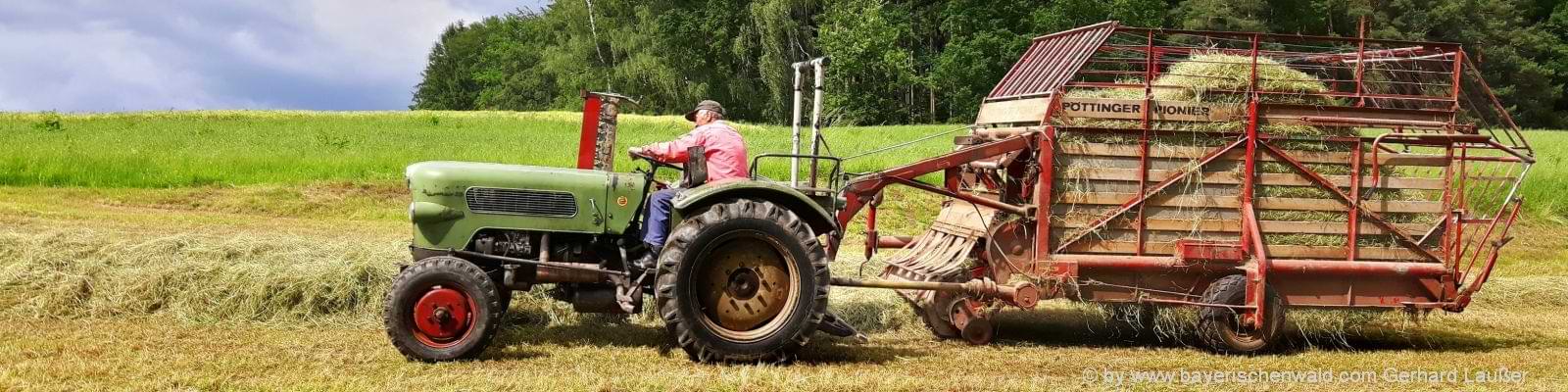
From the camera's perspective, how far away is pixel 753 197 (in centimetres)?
718

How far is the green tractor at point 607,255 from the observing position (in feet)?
22.5

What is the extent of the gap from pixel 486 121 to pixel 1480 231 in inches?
923

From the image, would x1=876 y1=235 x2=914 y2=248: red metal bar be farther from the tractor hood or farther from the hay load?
the tractor hood

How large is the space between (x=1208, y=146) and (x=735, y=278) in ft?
11.1

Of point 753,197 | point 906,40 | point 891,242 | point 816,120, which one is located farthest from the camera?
point 906,40

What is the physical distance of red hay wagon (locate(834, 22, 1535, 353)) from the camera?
828 cm

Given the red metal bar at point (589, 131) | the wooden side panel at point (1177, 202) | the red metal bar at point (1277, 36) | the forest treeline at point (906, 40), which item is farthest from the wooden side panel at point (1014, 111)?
the forest treeline at point (906, 40)

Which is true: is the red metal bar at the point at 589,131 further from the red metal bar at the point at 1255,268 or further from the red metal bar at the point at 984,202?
the red metal bar at the point at 1255,268

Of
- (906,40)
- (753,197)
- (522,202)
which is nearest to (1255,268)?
(753,197)

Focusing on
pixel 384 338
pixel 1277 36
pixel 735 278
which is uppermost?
pixel 1277 36

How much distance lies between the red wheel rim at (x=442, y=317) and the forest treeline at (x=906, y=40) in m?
36.2

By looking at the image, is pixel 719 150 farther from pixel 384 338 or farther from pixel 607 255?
pixel 384 338

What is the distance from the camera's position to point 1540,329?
9.95 meters

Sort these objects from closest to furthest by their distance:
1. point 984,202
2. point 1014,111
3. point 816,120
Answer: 1. point 816,120
2. point 984,202
3. point 1014,111
